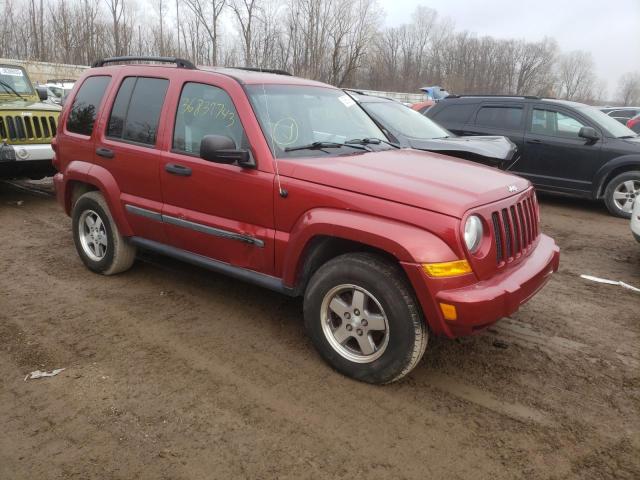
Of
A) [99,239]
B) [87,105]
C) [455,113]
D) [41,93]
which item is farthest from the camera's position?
[455,113]

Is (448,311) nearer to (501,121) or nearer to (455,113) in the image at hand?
(501,121)

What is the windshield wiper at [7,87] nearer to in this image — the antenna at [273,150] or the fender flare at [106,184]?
the fender flare at [106,184]

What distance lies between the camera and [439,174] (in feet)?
10.9

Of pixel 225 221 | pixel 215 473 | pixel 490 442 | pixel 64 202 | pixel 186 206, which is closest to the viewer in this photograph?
pixel 215 473

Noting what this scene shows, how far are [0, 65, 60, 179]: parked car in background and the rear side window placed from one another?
259 inches

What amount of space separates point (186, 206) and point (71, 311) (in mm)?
1310

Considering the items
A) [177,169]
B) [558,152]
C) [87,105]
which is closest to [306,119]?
[177,169]

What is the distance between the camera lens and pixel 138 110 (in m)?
4.27

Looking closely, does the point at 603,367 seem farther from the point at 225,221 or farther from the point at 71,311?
the point at 71,311

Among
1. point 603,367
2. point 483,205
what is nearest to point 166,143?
point 483,205

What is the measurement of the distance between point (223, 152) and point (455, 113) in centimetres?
717

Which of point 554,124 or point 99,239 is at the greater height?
point 554,124

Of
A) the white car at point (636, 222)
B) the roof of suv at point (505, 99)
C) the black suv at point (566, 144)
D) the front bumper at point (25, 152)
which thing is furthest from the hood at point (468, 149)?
the front bumper at point (25, 152)

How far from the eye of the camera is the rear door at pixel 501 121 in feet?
29.3
